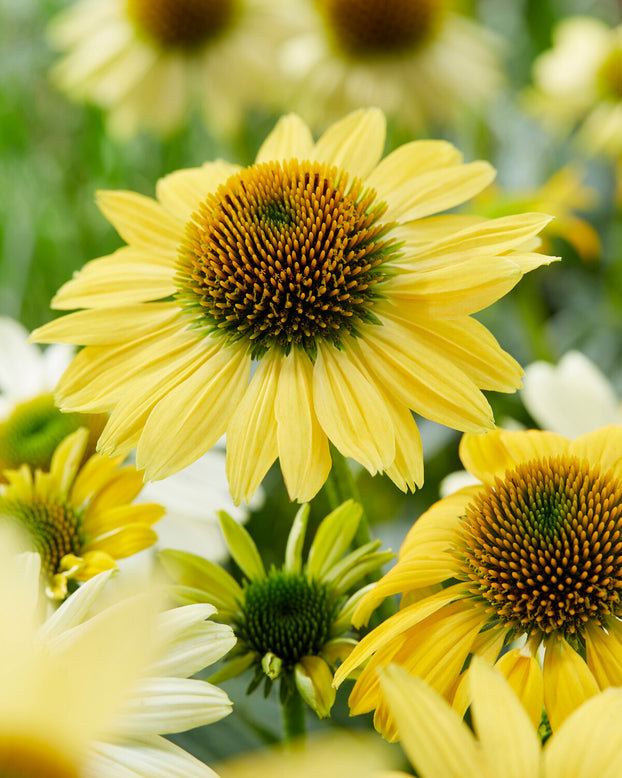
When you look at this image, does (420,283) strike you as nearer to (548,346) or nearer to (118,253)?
(118,253)

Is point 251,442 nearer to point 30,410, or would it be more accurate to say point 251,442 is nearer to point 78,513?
point 78,513

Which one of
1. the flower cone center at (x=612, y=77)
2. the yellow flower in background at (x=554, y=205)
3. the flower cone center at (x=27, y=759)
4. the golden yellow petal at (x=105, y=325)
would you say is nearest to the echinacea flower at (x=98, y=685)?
the flower cone center at (x=27, y=759)

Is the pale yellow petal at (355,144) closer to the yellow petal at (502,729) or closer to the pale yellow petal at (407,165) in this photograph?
the pale yellow petal at (407,165)

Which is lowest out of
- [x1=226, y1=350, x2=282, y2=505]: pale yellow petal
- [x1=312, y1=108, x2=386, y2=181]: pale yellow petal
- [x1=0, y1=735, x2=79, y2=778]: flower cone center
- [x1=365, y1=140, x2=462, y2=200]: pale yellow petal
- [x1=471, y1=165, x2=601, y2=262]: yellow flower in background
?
[x1=0, y1=735, x2=79, y2=778]: flower cone center

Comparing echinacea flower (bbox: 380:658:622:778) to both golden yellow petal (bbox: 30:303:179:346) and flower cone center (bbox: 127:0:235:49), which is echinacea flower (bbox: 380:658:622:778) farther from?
flower cone center (bbox: 127:0:235:49)

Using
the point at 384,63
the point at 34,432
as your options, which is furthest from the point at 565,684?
the point at 384,63

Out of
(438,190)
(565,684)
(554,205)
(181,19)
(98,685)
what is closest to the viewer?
(98,685)

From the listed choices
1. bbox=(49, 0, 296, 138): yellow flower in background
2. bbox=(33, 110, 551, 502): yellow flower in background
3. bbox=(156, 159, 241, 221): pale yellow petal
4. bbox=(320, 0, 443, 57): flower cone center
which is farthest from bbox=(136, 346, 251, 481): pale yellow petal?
bbox=(320, 0, 443, 57): flower cone center
